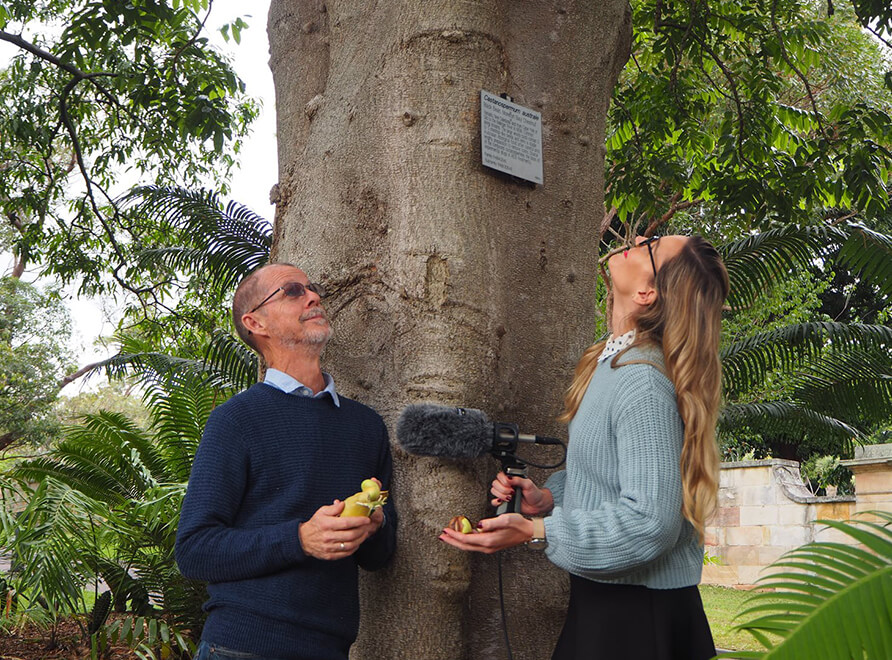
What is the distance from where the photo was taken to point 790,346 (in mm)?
8211

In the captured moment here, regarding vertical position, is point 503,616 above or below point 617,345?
below

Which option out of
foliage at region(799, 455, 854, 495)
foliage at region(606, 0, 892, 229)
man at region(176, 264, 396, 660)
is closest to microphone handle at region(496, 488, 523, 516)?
man at region(176, 264, 396, 660)

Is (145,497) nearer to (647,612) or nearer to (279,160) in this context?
(279,160)

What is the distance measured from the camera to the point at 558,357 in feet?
10.2

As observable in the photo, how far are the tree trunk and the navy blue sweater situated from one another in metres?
0.28

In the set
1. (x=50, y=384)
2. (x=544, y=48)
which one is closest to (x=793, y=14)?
(x=544, y=48)

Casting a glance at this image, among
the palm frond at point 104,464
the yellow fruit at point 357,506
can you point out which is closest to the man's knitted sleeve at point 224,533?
the yellow fruit at point 357,506

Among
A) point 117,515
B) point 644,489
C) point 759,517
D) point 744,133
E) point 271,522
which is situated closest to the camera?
point 644,489

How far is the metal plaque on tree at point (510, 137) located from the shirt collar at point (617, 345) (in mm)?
845

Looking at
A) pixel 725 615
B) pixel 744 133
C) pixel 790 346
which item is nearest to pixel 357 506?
pixel 744 133

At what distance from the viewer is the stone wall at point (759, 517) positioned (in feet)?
43.2

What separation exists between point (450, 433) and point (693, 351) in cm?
70

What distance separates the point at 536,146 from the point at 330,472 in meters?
1.40

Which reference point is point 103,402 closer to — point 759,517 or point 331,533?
point 759,517
